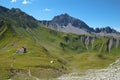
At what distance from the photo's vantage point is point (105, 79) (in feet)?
239

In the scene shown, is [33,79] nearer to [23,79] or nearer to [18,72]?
[23,79]

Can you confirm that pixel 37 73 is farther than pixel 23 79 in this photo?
Yes

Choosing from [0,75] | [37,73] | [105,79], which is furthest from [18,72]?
[105,79]

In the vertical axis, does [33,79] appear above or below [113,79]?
below

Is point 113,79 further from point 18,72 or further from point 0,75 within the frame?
point 18,72

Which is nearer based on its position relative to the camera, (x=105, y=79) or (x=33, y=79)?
(x=105, y=79)

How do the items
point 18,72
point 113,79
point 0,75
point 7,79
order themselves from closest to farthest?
point 113,79
point 7,79
point 0,75
point 18,72

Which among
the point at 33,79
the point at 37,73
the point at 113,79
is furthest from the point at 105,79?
the point at 37,73

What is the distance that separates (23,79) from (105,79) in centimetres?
3793

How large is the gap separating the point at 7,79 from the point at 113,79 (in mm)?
44344

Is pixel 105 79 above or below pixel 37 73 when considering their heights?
above

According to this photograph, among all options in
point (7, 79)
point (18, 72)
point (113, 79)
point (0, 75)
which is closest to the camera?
point (113, 79)

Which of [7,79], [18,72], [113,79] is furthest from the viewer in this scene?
[18,72]

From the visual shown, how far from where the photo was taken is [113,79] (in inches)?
2805
